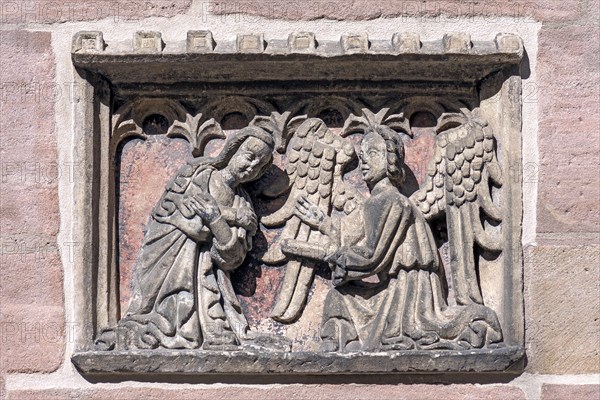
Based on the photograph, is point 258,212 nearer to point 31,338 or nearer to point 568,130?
point 31,338

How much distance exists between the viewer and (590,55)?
4.99m

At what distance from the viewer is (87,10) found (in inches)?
197

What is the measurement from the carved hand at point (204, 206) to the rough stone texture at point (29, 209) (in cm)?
40

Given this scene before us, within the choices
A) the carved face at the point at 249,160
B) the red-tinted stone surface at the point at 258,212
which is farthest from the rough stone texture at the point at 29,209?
the carved face at the point at 249,160

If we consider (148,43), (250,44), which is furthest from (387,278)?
(148,43)

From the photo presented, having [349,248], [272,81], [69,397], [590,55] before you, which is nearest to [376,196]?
[349,248]

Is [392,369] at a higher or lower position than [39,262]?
lower

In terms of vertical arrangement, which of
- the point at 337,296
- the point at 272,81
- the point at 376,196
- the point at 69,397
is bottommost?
Result: the point at 69,397

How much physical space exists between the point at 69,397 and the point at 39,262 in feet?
1.38

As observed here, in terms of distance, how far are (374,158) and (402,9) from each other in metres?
0.49

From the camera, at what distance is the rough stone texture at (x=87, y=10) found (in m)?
5.01

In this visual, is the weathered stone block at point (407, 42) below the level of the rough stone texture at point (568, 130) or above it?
above

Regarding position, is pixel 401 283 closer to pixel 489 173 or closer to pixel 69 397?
pixel 489 173

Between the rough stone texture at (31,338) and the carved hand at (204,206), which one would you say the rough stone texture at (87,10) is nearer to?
the carved hand at (204,206)
